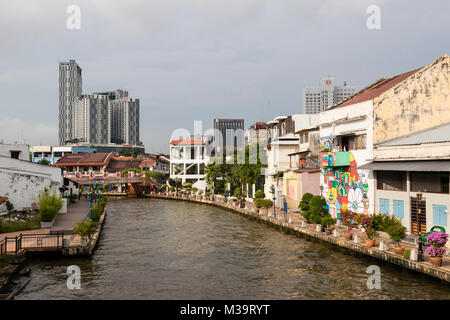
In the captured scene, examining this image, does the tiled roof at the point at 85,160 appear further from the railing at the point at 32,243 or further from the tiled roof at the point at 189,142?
the railing at the point at 32,243

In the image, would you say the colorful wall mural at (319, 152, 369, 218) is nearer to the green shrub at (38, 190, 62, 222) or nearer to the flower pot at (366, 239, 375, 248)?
the flower pot at (366, 239, 375, 248)

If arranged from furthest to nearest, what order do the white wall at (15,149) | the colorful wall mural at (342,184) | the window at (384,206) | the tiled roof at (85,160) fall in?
1. the tiled roof at (85,160)
2. the white wall at (15,149)
3. the colorful wall mural at (342,184)
4. the window at (384,206)

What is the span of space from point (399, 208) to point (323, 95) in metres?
154

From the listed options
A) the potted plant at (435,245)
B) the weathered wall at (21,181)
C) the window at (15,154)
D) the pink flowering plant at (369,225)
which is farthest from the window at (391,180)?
the window at (15,154)

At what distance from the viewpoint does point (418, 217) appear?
23359 mm

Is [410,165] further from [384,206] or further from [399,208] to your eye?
[384,206]

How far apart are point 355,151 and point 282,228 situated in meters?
9.05

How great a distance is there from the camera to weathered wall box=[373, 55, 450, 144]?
24062 millimetres

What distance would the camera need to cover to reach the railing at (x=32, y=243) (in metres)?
21.4

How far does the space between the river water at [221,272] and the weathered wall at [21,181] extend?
845cm

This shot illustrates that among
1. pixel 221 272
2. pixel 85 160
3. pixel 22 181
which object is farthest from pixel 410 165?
pixel 85 160

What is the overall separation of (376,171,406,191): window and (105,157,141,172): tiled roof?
72.4 m
